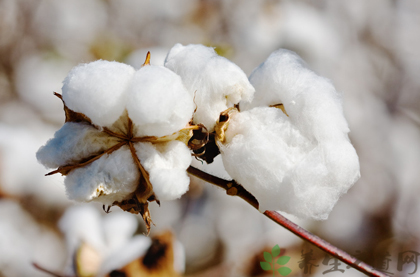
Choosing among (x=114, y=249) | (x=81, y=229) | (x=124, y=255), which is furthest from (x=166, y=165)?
(x=81, y=229)

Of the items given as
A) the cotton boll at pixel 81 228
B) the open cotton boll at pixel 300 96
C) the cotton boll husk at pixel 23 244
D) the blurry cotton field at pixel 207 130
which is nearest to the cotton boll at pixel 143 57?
the blurry cotton field at pixel 207 130

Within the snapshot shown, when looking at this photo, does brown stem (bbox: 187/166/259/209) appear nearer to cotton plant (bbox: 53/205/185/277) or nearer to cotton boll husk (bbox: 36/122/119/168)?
cotton boll husk (bbox: 36/122/119/168)

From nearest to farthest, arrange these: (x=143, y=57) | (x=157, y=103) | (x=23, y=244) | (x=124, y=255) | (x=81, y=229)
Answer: (x=157, y=103)
(x=124, y=255)
(x=81, y=229)
(x=143, y=57)
(x=23, y=244)

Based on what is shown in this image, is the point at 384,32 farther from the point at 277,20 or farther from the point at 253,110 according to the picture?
the point at 253,110

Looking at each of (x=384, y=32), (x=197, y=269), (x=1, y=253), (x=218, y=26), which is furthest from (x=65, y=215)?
(x=384, y=32)

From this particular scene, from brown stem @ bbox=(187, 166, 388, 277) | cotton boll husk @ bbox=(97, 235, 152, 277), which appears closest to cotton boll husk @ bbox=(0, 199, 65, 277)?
cotton boll husk @ bbox=(97, 235, 152, 277)

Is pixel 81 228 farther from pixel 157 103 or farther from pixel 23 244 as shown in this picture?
pixel 157 103
